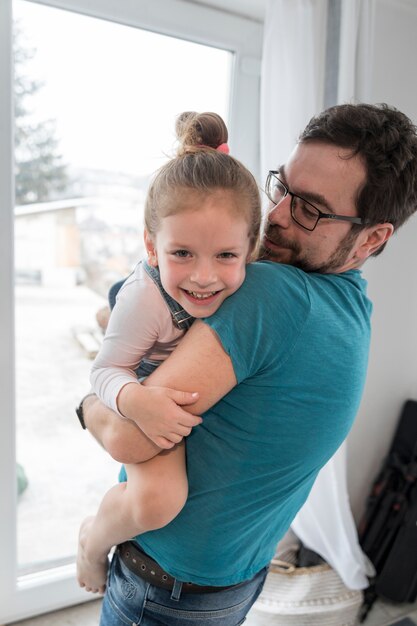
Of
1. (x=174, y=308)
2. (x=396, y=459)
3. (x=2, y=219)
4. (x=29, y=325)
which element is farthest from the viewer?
(x=396, y=459)

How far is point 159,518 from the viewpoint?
34.6 inches

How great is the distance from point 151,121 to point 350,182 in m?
1.12

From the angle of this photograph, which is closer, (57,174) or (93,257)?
(57,174)

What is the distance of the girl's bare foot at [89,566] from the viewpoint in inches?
44.1

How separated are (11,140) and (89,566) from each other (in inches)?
47.7

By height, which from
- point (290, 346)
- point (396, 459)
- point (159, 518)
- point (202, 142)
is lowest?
point (396, 459)

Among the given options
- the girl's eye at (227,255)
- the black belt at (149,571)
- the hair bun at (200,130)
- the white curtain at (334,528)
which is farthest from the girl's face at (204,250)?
the white curtain at (334,528)

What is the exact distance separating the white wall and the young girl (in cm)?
121

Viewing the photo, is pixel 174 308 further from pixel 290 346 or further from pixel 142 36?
pixel 142 36

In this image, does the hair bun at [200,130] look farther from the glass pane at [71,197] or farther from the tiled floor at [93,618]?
the tiled floor at [93,618]

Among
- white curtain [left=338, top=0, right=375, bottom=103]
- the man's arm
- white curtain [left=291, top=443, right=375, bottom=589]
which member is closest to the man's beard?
the man's arm

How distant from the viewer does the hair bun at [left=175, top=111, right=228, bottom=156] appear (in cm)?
91

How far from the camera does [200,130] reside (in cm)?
93

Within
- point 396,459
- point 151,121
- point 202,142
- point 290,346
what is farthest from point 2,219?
point 396,459
